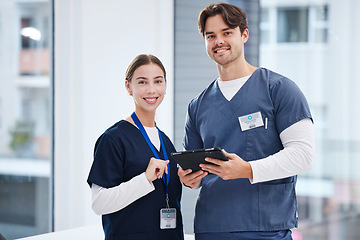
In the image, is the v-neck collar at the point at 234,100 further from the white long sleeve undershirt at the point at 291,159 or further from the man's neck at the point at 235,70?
the white long sleeve undershirt at the point at 291,159

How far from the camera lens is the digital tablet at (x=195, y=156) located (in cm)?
151

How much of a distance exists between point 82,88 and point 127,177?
136cm

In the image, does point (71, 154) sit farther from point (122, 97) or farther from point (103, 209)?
point (103, 209)

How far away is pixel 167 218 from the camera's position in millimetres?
1774

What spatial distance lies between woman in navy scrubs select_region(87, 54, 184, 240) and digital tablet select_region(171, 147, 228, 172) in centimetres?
11

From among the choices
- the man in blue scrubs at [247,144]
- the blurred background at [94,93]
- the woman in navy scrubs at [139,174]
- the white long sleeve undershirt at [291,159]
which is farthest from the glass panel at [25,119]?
the white long sleeve undershirt at [291,159]

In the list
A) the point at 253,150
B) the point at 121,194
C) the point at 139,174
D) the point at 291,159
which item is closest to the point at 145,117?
the point at 139,174

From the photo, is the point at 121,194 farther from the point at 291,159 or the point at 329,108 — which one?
the point at 329,108

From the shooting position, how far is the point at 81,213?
3.02m

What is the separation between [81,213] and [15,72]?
105 cm

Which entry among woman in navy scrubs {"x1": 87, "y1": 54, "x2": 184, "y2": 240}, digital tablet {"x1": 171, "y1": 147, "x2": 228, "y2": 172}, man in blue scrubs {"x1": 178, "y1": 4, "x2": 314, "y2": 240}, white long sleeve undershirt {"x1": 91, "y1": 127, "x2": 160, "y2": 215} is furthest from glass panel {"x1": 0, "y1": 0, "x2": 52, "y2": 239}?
digital tablet {"x1": 171, "y1": 147, "x2": 228, "y2": 172}

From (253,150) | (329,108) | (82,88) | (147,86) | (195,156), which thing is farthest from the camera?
(329,108)

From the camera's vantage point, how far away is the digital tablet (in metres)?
1.51

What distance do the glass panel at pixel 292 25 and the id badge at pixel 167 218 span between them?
1.86 metres
